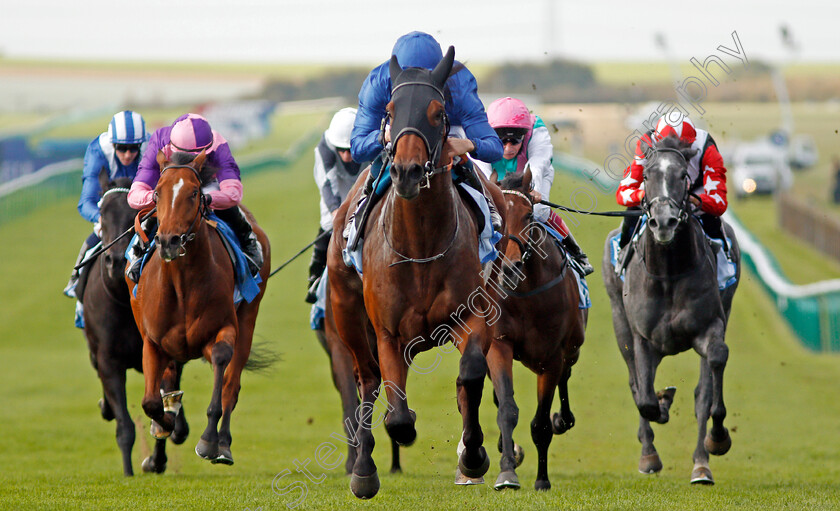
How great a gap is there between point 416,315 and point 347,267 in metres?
1.08

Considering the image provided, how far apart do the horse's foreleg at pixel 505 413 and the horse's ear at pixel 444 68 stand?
2.34m

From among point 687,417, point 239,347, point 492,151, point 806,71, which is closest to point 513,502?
point 492,151

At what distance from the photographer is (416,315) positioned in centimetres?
576

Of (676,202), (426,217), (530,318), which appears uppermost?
(676,202)

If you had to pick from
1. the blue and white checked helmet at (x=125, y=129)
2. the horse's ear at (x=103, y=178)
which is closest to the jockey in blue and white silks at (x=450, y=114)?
the blue and white checked helmet at (x=125, y=129)

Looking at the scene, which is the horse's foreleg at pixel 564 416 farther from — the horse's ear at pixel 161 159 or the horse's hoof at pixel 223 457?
the horse's ear at pixel 161 159

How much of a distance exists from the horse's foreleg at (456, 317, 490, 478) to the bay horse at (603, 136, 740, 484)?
218 centimetres

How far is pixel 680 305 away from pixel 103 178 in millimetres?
4633

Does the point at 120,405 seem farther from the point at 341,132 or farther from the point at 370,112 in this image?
the point at 370,112

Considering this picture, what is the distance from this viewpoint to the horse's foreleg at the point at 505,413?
23.8 ft

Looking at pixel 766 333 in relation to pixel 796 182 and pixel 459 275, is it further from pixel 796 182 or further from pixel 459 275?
pixel 796 182

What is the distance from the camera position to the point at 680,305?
7.95 m

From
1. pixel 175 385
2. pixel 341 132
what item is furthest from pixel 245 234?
pixel 175 385

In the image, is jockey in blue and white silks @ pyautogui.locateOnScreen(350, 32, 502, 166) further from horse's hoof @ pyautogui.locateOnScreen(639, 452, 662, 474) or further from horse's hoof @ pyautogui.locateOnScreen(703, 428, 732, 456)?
horse's hoof @ pyautogui.locateOnScreen(639, 452, 662, 474)
